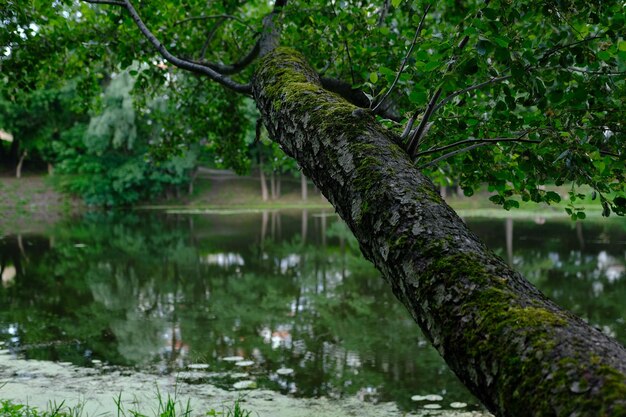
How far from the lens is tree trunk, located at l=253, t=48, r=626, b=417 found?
1436 mm

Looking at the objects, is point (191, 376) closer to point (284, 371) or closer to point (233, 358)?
point (233, 358)

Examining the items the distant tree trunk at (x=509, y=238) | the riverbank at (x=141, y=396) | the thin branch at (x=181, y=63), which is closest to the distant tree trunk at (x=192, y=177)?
the distant tree trunk at (x=509, y=238)

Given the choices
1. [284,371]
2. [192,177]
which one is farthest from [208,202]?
[284,371]

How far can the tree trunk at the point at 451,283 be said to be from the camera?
1436 millimetres

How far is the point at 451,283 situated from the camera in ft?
6.11

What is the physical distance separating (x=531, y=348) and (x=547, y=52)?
160 cm

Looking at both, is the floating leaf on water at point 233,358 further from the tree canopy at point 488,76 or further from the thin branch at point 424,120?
the thin branch at point 424,120

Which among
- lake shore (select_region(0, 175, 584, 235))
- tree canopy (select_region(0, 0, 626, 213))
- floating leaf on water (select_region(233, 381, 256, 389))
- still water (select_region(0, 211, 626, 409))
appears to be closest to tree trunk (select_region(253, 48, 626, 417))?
tree canopy (select_region(0, 0, 626, 213))

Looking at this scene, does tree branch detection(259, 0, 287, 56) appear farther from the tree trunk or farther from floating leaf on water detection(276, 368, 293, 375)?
floating leaf on water detection(276, 368, 293, 375)

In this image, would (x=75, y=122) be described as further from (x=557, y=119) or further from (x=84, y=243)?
(x=557, y=119)

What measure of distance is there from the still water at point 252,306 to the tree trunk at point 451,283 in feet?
14.5

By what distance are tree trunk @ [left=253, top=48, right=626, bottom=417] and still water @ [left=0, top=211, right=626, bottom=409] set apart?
4.42 metres

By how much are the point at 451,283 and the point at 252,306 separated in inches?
372

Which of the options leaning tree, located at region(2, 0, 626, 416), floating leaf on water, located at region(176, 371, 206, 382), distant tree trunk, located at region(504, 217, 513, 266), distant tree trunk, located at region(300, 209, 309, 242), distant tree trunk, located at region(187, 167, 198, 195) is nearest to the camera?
leaning tree, located at region(2, 0, 626, 416)
